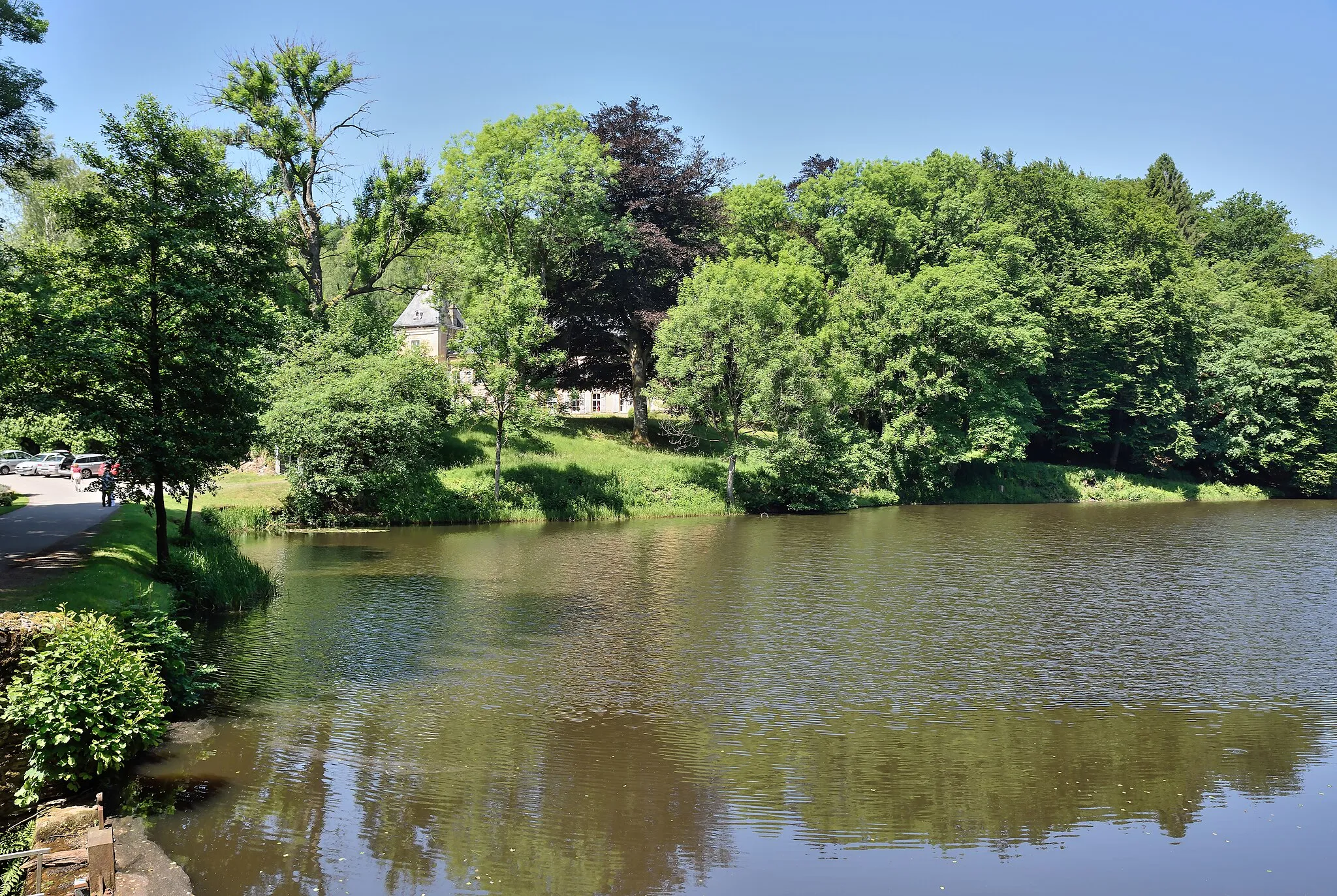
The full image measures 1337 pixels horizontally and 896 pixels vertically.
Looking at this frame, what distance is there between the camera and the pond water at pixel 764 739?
35.2 ft

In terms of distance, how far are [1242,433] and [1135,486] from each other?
790 centimetres

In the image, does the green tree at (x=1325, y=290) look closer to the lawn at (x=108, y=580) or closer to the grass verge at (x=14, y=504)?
the lawn at (x=108, y=580)

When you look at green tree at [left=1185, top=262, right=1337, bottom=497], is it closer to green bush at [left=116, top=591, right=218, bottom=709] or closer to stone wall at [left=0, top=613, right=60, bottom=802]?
green bush at [left=116, top=591, right=218, bottom=709]

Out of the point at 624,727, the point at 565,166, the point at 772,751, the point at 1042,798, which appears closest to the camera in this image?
the point at 1042,798

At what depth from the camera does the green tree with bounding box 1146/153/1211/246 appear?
3278 inches

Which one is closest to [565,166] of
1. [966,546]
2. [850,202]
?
[850,202]

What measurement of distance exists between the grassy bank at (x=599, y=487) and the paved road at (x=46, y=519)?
445 centimetres

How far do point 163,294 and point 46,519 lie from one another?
1003 centimetres

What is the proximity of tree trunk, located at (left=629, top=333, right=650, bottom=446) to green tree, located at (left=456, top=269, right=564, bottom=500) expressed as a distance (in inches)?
472

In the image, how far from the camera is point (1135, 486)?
194 ft

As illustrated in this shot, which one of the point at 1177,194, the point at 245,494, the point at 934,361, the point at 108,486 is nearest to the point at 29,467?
the point at 245,494

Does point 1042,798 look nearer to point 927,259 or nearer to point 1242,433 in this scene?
point 927,259

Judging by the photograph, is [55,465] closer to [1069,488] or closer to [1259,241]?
[1069,488]

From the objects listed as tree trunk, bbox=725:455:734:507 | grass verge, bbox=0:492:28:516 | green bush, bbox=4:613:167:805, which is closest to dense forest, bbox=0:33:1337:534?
tree trunk, bbox=725:455:734:507
